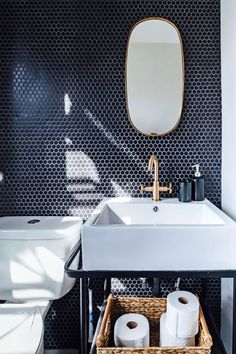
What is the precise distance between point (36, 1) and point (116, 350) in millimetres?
1738

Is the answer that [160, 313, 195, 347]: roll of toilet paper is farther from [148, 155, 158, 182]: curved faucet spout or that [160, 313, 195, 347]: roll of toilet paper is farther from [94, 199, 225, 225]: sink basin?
[148, 155, 158, 182]: curved faucet spout

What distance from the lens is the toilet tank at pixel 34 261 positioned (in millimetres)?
1446

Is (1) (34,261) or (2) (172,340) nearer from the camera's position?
(2) (172,340)

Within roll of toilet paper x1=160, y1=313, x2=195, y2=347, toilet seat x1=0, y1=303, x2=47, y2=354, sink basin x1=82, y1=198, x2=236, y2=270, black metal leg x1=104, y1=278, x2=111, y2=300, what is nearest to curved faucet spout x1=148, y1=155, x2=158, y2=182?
sink basin x1=82, y1=198, x2=236, y2=270

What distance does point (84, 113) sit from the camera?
168cm

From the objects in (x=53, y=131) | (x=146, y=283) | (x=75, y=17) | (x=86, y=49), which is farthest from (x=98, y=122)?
(x=146, y=283)

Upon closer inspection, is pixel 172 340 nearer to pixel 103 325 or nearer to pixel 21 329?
pixel 103 325

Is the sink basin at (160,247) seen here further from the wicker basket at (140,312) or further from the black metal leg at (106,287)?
A: the black metal leg at (106,287)

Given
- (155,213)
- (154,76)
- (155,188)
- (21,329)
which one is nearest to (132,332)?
(21,329)

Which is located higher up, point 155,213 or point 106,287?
point 155,213

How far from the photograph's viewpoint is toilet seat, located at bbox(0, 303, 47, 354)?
1147mm

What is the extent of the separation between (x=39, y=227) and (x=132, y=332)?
2.14 feet

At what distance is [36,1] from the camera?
5.45ft

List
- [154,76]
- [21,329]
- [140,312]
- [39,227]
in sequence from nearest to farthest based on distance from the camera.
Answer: [21,329], [140,312], [39,227], [154,76]
